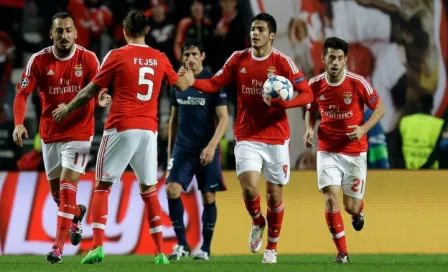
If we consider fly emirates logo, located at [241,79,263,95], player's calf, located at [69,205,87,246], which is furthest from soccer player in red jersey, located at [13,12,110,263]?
fly emirates logo, located at [241,79,263,95]

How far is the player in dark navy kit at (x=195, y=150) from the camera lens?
12117mm

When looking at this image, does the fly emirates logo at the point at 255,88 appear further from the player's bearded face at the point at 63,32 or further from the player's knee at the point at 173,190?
the player's knee at the point at 173,190

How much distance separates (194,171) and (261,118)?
164 cm

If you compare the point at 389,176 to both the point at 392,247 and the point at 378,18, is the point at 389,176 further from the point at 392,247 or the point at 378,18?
the point at 378,18

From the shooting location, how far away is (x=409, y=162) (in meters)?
15.0

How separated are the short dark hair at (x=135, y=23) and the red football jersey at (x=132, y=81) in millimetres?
106

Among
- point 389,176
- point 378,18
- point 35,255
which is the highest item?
point 378,18

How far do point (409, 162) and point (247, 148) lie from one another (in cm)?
469

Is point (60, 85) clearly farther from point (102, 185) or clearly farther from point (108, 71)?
point (102, 185)

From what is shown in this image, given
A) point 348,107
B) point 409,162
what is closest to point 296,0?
point 409,162

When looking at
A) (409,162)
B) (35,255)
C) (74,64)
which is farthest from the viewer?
(409,162)

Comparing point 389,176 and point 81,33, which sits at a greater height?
point 81,33

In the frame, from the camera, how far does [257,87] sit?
424 inches

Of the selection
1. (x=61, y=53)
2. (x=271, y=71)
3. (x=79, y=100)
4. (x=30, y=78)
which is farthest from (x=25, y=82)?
(x=271, y=71)
